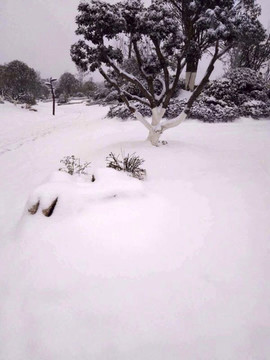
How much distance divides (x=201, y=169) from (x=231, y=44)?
3.93m

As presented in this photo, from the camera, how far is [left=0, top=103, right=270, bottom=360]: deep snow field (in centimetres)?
169

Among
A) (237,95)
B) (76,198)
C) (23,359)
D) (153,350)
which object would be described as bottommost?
(23,359)

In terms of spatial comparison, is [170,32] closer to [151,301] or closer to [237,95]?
[151,301]

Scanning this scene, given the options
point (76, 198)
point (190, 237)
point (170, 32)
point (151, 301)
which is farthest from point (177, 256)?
point (170, 32)

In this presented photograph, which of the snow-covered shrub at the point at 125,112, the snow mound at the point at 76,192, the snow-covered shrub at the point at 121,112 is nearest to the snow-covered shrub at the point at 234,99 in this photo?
the snow-covered shrub at the point at 125,112

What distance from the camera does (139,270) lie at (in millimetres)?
2262

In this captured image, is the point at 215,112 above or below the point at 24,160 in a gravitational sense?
above

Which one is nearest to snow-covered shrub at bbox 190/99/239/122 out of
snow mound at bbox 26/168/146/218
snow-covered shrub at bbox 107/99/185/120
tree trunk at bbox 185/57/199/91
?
snow-covered shrub at bbox 107/99/185/120

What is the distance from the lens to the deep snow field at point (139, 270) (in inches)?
66.5

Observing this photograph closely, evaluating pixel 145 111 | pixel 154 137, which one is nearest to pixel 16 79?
pixel 145 111

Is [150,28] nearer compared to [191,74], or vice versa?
[150,28]

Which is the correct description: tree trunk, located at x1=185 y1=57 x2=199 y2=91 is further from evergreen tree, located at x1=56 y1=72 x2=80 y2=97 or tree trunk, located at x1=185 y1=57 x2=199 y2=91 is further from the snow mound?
evergreen tree, located at x1=56 y1=72 x2=80 y2=97

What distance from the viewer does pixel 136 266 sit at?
90.7 inches

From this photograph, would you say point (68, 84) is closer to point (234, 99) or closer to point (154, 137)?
point (234, 99)
